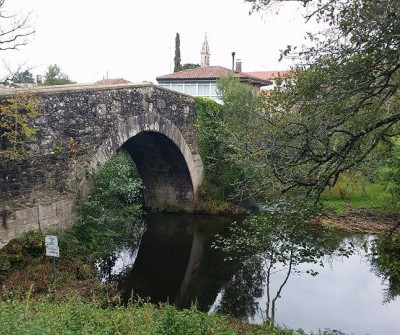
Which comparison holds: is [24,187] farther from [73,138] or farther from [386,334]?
[386,334]

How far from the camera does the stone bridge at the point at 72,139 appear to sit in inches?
350

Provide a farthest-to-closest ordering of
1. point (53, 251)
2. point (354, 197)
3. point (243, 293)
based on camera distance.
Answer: point (354, 197) < point (243, 293) < point (53, 251)

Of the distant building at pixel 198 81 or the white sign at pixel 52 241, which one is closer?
the white sign at pixel 52 241

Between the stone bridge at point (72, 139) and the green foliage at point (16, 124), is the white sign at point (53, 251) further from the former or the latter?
the green foliage at point (16, 124)

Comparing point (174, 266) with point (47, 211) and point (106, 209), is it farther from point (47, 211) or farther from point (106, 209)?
point (47, 211)

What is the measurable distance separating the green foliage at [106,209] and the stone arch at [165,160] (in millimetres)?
1620

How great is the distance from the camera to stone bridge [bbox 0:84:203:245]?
8.88m

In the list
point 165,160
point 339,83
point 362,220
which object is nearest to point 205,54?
point 165,160

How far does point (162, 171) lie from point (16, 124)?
32.2 ft

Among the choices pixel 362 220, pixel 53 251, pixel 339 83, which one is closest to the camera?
pixel 339 83

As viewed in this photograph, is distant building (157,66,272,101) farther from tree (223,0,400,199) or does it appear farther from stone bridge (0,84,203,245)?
tree (223,0,400,199)

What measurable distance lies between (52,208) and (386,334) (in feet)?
24.5

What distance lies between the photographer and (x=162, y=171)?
59.3 feet

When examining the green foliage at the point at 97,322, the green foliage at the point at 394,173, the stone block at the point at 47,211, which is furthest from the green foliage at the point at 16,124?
the green foliage at the point at 394,173
